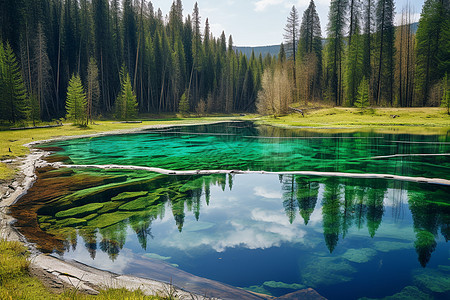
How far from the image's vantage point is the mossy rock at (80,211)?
7.28 m

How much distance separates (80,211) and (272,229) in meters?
4.78

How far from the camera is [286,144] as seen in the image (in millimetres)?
20562

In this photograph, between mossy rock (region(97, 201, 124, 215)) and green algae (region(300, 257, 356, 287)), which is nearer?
green algae (region(300, 257, 356, 287))

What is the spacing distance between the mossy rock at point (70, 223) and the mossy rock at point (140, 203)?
1157mm

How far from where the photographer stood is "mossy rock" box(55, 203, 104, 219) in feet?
23.9

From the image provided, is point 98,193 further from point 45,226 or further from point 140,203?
point 45,226

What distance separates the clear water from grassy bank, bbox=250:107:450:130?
70.9 feet

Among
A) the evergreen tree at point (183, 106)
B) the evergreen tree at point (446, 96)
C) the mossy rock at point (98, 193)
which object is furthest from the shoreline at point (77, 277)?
the evergreen tree at point (183, 106)

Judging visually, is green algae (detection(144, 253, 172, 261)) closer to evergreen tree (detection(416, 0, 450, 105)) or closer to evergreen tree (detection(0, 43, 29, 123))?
evergreen tree (detection(0, 43, 29, 123))

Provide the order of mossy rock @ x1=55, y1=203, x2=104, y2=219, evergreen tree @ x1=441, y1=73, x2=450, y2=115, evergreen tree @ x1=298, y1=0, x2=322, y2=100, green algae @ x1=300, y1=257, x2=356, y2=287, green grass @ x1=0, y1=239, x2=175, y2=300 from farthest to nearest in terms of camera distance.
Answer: evergreen tree @ x1=298, y1=0, x2=322, y2=100 → evergreen tree @ x1=441, y1=73, x2=450, y2=115 → mossy rock @ x1=55, y1=203, x2=104, y2=219 → green algae @ x1=300, y1=257, x2=356, y2=287 → green grass @ x1=0, y1=239, x2=175, y2=300

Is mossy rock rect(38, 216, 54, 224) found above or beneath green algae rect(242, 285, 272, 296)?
above

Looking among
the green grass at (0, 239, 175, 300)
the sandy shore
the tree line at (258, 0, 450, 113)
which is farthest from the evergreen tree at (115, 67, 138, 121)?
the green grass at (0, 239, 175, 300)

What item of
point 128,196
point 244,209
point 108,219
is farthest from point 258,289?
point 128,196

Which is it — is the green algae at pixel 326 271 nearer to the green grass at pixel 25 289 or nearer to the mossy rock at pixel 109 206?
the green grass at pixel 25 289
